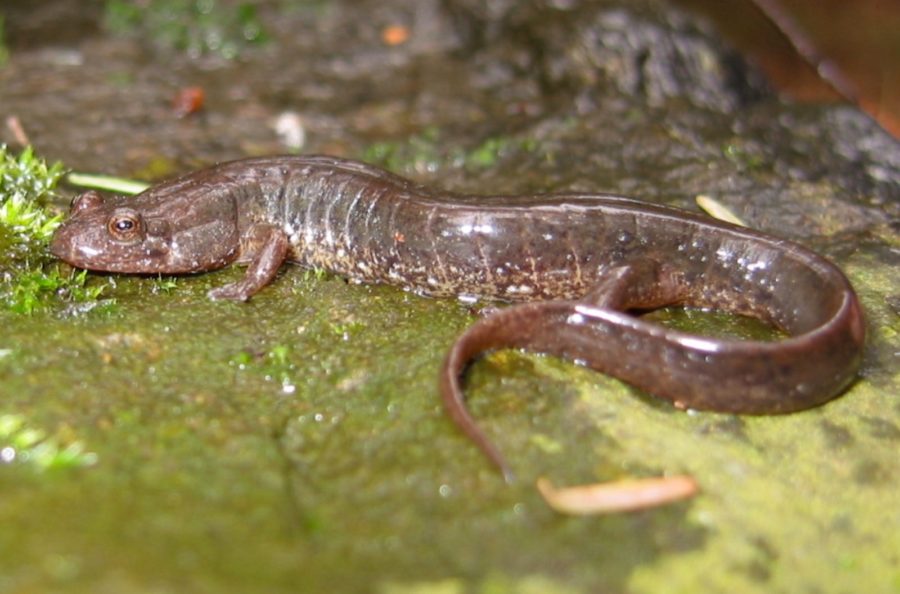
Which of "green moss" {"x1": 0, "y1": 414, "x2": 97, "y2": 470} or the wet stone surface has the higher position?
"green moss" {"x1": 0, "y1": 414, "x2": 97, "y2": 470}

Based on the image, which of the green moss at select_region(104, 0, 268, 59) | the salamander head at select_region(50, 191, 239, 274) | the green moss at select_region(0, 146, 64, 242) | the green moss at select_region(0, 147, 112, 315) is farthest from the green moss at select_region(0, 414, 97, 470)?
the green moss at select_region(104, 0, 268, 59)

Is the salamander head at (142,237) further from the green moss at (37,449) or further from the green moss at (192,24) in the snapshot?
the green moss at (192,24)

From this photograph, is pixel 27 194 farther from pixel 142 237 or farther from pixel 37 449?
pixel 37 449

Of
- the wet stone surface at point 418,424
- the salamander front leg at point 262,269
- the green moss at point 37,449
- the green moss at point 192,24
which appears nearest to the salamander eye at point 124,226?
the wet stone surface at point 418,424

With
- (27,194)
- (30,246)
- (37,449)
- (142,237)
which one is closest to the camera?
(37,449)

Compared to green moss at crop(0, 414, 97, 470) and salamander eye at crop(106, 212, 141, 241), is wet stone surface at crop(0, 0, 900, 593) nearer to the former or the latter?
green moss at crop(0, 414, 97, 470)

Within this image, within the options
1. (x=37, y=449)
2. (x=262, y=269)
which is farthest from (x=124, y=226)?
(x=37, y=449)

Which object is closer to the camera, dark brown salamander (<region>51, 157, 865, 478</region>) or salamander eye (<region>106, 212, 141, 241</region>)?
dark brown salamander (<region>51, 157, 865, 478</region>)
